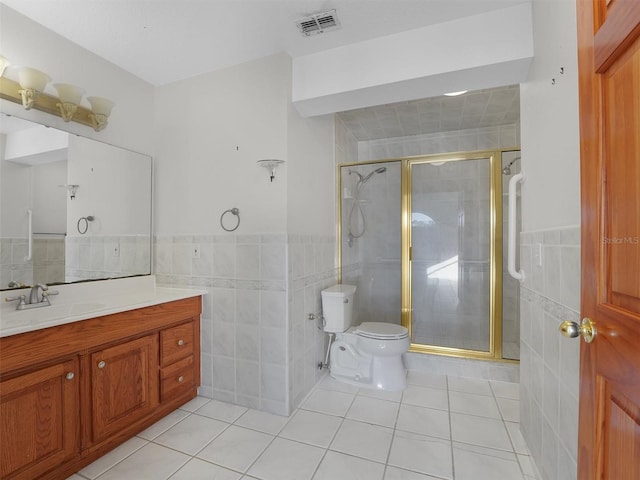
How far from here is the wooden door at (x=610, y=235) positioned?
64cm

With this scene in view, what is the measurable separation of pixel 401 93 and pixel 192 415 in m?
2.54

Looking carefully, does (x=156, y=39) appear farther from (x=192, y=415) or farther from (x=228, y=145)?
(x=192, y=415)

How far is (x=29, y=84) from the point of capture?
159cm

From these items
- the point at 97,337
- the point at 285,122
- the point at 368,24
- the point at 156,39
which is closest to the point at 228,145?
the point at 285,122

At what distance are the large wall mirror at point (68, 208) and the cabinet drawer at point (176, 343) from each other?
596mm

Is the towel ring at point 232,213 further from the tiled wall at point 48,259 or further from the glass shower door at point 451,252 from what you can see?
the glass shower door at point 451,252

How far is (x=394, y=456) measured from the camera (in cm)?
155

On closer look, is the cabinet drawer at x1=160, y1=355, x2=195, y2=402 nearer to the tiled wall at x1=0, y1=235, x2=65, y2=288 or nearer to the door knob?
the tiled wall at x1=0, y1=235, x2=65, y2=288

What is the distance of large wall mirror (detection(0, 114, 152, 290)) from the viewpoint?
5.22 feet

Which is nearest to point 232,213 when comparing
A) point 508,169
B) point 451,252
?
point 451,252

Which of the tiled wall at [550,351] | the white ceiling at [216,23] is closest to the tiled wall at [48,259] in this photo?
the white ceiling at [216,23]

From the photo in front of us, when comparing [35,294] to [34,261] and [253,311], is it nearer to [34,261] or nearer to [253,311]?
[34,261]

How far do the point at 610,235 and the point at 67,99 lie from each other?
2.61 meters

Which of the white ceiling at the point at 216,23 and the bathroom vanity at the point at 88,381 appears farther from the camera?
the white ceiling at the point at 216,23
